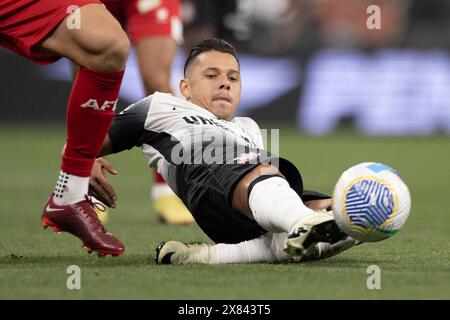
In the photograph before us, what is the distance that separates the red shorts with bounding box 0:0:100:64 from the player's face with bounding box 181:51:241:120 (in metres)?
0.63

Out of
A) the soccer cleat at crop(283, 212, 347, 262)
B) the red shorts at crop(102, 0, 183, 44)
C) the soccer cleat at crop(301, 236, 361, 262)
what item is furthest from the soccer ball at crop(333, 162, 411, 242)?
the red shorts at crop(102, 0, 183, 44)

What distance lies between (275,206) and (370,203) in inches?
13.0

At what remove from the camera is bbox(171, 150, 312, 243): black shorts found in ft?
12.0

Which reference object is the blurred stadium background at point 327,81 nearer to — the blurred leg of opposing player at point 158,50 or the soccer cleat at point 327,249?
the blurred leg of opposing player at point 158,50

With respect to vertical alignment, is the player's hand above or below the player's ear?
below

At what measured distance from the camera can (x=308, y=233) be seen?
10.6 ft

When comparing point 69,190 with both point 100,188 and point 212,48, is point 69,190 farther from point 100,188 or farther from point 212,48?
point 212,48

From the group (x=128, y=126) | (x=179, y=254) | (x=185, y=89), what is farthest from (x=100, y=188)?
(x=185, y=89)

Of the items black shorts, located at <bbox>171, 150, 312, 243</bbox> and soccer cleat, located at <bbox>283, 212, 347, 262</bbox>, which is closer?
soccer cleat, located at <bbox>283, 212, 347, 262</bbox>

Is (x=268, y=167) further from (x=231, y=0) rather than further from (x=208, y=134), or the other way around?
(x=231, y=0)

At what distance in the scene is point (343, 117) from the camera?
14.4 metres

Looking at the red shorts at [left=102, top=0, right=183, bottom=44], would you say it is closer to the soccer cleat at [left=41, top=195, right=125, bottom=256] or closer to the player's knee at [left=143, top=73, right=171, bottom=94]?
the player's knee at [left=143, top=73, right=171, bottom=94]

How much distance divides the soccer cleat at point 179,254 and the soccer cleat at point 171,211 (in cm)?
200

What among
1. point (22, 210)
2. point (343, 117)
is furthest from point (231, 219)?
point (343, 117)
